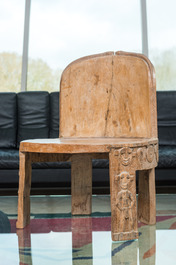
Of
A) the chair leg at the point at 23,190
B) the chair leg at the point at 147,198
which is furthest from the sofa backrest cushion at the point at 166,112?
the chair leg at the point at 23,190

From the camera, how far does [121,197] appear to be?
52.0 inches

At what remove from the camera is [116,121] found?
1.72m

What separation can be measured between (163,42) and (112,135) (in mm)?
2493

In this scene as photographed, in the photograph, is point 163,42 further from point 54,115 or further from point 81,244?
point 81,244

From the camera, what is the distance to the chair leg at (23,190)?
1462mm

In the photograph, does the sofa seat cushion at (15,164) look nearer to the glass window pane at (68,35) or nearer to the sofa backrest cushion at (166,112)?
the sofa backrest cushion at (166,112)

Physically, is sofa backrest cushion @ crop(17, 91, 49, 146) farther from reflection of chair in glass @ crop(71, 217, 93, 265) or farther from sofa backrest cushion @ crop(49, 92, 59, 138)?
reflection of chair in glass @ crop(71, 217, 93, 265)

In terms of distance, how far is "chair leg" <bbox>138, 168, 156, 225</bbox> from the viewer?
153 centimetres

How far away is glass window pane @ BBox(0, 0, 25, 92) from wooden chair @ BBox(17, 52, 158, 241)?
2187 mm

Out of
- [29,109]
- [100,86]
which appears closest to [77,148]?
[100,86]

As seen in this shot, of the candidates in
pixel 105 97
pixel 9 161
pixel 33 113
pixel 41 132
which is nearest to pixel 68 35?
pixel 33 113

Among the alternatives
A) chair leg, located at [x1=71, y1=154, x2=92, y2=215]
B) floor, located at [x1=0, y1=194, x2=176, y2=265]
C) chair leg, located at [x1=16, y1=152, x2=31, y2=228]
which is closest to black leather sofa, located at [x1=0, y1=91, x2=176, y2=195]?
floor, located at [x1=0, y1=194, x2=176, y2=265]

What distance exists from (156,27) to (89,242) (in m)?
3.09

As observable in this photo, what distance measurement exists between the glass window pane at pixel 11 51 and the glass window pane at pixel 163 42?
140 centimetres
